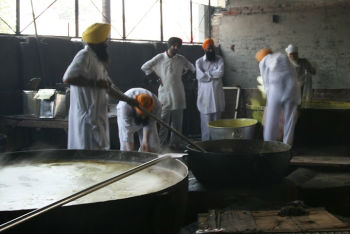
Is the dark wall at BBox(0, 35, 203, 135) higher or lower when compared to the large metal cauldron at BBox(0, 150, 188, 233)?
higher

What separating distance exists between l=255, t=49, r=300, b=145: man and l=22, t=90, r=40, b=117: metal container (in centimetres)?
295

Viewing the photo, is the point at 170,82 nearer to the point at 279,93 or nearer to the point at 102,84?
the point at 279,93

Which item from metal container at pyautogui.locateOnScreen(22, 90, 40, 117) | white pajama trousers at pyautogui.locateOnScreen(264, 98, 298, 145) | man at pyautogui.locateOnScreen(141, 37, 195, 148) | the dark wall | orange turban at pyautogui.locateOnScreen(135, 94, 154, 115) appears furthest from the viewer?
man at pyautogui.locateOnScreen(141, 37, 195, 148)

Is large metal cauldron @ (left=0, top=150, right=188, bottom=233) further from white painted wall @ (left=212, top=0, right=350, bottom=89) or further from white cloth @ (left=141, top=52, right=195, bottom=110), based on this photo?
white painted wall @ (left=212, top=0, right=350, bottom=89)

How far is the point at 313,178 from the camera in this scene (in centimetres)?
406

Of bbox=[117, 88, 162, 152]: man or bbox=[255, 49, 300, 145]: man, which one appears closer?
bbox=[117, 88, 162, 152]: man

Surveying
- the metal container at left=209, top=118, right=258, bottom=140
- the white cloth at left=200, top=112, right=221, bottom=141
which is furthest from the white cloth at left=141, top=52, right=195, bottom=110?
the metal container at left=209, top=118, right=258, bottom=140

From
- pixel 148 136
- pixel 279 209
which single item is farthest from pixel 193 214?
pixel 148 136

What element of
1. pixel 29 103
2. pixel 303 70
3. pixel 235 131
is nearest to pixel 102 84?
pixel 235 131

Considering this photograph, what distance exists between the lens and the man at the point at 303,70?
7.00 metres

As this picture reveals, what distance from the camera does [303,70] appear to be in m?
7.17

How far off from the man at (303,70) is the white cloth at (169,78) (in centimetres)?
184

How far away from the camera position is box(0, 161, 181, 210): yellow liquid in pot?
151cm

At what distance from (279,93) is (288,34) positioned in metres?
3.60
